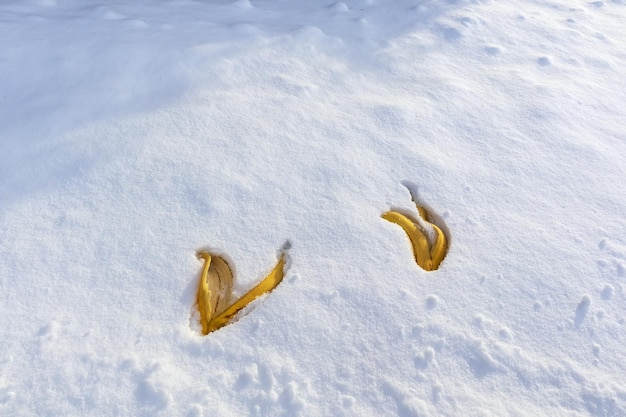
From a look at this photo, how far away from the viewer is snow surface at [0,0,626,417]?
147cm

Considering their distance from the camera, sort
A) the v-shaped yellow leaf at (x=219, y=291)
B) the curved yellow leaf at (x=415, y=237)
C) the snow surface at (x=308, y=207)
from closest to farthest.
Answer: the snow surface at (x=308, y=207) → the v-shaped yellow leaf at (x=219, y=291) → the curved yellow leaf at (x=415, y=237)

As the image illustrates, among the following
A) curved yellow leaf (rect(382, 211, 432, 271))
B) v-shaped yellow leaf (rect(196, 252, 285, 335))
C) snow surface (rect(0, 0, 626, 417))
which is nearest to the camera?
snow surface (rect(0, 0, 626, 417))

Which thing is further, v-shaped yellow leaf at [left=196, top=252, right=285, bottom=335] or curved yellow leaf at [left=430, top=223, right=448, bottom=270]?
curved yellow leaf at [left=430, top=223, right=448, bottom=270]

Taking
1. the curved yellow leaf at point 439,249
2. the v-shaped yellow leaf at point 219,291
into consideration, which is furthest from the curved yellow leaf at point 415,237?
the v-shaped yellow leaf at point 219,291

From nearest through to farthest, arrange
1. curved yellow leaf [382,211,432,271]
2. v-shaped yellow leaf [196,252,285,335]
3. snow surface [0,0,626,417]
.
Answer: snow surface [0,0,626,417]
v-shaped yellow leaf [196,252,285,335]
curved yellow leaf [382,211,432,271]

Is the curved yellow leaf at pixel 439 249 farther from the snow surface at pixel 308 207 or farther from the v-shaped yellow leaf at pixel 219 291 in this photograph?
the v-shaped yellow leaf at pixel 219 291

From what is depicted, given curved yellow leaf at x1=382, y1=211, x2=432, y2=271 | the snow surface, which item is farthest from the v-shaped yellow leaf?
curved yellow leaf at x1=382, y1=211, x2=432, y2=271

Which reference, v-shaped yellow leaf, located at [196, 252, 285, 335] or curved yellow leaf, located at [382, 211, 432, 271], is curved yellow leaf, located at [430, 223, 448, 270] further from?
v-shaped yellow leaf, located at [196, 252, 285, 335]

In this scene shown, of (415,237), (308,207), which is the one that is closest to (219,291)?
(308,207)

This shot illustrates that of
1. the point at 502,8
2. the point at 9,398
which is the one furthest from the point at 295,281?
the point at 502,8

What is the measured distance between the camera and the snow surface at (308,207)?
1.47 meters

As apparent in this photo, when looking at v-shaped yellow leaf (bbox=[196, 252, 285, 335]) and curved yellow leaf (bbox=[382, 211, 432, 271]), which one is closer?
v-shaped yellow leaf (bbox=[196, 252, 285, 335])

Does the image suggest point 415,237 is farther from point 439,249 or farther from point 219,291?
point 219,291

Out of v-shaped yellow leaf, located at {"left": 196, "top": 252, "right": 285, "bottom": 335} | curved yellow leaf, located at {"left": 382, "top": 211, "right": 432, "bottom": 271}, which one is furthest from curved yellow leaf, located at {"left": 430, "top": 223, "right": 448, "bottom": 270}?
v-shaped yellow leaf, located at {"left": 196, "top": 252, "right": 285, "bottom": 335}
